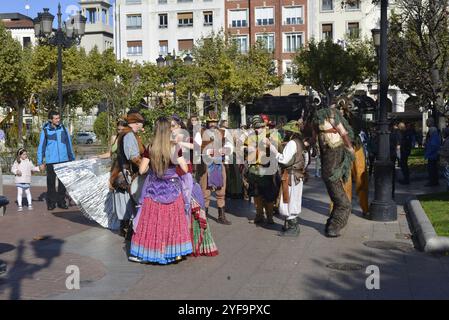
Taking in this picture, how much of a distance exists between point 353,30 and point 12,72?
2747 centimetres

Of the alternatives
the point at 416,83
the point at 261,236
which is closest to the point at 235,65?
the point at 416,83

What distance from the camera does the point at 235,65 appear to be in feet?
156

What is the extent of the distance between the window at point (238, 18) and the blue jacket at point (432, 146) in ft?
142

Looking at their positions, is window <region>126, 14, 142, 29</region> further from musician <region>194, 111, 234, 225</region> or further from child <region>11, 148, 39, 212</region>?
musician <region>194, 111, 234, 225</region>

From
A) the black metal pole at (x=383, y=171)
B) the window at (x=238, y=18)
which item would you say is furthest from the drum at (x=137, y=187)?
the window at (x=238, y=18)

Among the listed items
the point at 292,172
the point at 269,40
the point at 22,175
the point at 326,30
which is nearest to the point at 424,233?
the point at 292,172

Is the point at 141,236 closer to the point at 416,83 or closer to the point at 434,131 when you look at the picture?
the point at 434,131

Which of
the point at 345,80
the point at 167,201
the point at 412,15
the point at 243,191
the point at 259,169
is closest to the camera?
the point at 167,201

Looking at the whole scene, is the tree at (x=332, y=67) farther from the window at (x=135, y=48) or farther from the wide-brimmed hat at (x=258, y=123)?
the wide-brimmed hat at (x=258, y=123)

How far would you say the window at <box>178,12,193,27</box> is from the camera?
59.3 meters

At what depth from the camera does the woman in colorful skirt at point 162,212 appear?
23.7ft

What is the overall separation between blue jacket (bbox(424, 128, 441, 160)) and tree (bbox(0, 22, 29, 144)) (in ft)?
103
